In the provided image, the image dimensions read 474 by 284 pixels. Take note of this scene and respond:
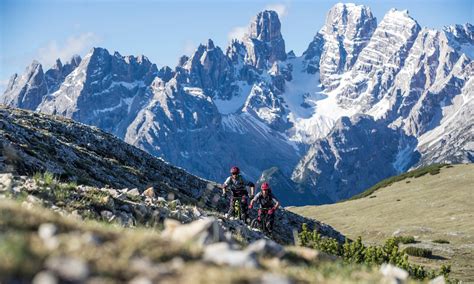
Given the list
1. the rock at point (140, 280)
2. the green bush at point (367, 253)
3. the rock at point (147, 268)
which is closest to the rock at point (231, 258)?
the rock at point (147, 268)

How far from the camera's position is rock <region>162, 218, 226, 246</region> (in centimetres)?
763

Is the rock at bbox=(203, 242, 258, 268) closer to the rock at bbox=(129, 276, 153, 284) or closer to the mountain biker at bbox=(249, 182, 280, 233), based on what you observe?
the rock at bbox=(129, 276, 153, 284)

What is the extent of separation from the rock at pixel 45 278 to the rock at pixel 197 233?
2.74 meters

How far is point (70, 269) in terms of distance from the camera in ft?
15.3

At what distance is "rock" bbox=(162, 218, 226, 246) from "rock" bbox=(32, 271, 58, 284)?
2.74m

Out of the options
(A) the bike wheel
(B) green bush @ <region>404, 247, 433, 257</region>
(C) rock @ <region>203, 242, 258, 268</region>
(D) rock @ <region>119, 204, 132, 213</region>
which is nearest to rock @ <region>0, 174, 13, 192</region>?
(D) rock @ <region>119, 204, 132, 213</region>

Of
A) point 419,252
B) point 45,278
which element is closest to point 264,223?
point 419,252

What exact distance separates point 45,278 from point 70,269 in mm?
267

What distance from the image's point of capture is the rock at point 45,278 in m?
4.39

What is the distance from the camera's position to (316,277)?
6.67 m

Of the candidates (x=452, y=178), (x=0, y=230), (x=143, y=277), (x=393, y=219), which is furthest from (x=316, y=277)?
(x=452, y=178)

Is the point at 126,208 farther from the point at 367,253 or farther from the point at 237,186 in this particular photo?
the point at 367,253

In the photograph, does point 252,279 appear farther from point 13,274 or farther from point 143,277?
point 13,274

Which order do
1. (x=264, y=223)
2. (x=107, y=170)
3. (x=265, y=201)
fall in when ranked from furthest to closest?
(x=107, y=170) < (x=264, y=223) < (x=265, y=201)
